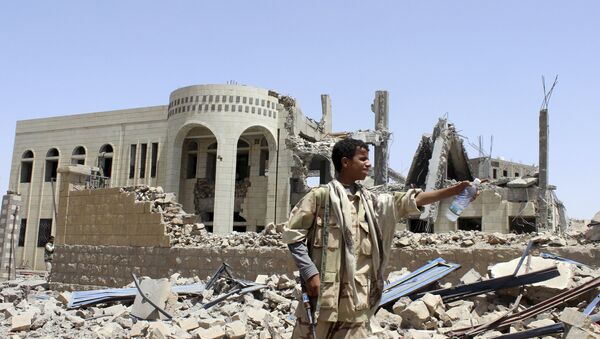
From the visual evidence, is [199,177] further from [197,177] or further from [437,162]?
[437,162]

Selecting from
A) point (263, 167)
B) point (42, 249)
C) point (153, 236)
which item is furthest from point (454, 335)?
point (42, 249)

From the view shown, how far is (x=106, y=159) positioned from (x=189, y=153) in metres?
4.55

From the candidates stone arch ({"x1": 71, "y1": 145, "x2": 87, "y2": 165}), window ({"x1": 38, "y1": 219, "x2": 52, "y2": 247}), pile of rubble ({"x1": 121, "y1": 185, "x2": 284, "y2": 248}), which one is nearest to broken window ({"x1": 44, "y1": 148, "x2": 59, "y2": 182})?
stone arch ({"x1": 71, "y1": 145, "x2": 87, "y2": 165})

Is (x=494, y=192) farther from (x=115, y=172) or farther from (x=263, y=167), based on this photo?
(x=115, y=172)

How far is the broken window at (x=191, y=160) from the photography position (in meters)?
26.3

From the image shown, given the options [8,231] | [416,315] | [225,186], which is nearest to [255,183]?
[225,186]

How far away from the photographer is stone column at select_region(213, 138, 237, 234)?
22.5 metres

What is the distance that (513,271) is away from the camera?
6.23 meters

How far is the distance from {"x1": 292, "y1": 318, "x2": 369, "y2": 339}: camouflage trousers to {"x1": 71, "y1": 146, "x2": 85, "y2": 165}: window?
88.5 ft

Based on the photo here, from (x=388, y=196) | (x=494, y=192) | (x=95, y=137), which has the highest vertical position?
(x=95, y=137)

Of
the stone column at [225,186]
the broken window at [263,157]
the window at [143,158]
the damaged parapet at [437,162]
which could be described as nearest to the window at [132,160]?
the window at [143,158]

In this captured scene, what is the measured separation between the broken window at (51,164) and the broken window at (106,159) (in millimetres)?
3003

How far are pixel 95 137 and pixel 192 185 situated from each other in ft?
19.0

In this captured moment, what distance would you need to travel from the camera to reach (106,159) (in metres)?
27.7
